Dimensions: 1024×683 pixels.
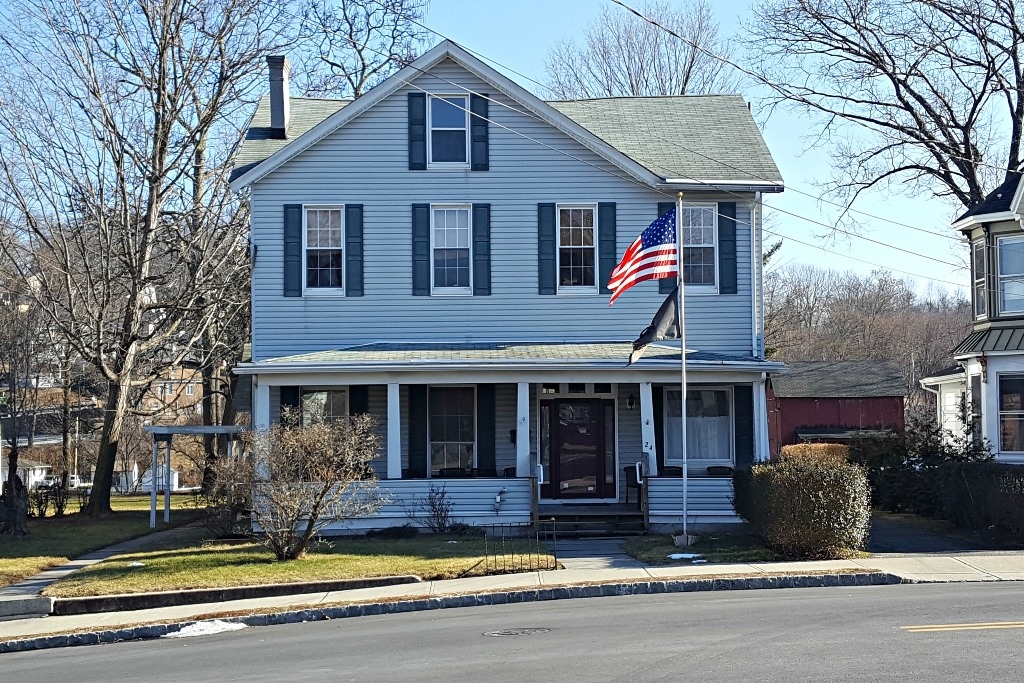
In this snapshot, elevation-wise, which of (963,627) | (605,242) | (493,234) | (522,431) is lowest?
(963,627)

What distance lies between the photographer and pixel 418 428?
2280 centimetres

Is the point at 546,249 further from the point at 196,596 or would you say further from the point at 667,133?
the point at 196,596

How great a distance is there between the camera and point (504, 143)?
2300 centimetres

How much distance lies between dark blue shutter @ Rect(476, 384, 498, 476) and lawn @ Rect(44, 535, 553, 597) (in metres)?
3.03

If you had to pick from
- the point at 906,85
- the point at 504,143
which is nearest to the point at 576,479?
the point at 504,143

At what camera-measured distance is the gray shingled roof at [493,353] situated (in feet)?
70.1

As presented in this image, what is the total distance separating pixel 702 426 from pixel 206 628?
12.2 metres

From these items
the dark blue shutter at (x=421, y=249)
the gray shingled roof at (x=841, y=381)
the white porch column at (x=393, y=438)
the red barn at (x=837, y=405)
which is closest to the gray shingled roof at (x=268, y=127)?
the dark blue shutter at (x=421, y=249)

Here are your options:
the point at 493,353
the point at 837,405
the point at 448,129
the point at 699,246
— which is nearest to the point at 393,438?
the point at 493,353

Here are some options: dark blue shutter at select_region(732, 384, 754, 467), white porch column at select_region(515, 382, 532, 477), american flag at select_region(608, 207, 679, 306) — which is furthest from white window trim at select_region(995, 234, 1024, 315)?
white porch column at select_region(515, 382, 532, 477)

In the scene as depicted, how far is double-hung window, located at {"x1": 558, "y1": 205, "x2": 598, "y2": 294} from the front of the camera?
902 inches

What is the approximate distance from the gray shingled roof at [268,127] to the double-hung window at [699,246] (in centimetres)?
803

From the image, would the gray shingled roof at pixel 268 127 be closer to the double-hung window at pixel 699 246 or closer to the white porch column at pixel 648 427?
the double-hung window at pixel 699 246

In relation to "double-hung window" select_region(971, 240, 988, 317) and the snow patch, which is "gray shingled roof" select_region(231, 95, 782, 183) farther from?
the snow patch
